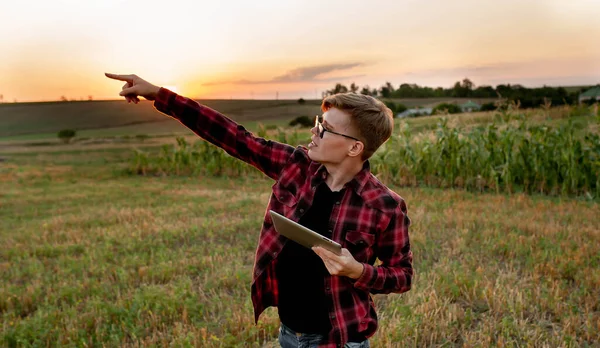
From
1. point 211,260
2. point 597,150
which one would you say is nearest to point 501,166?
point 597,150

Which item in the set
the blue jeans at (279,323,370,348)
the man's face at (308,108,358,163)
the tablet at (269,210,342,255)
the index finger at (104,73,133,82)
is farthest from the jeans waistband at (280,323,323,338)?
the index finger at (104,73,133,82)

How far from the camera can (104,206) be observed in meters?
11.8

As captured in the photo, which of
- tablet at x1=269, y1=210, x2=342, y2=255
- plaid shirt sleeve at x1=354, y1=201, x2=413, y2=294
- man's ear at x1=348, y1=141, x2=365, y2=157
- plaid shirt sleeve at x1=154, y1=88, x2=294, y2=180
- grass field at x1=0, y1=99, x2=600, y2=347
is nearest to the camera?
tablet at x1=269, y1=210, x2=342, y2=255

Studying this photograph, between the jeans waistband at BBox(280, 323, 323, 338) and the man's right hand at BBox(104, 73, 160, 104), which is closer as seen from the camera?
the jeans waistband at BBox(280, 323, 323, 338)

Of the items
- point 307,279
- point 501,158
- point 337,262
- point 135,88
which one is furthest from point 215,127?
point 501,158

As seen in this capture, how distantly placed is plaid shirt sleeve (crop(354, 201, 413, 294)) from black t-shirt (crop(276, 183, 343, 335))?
10.4 inches

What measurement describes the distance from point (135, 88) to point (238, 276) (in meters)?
3.36

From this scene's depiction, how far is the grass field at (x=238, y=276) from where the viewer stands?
4449 millimetres

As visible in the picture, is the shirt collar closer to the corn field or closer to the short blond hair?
the short blond hair

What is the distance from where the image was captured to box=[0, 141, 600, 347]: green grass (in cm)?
445

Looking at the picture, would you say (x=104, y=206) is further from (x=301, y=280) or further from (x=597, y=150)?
(x=597, y=150)

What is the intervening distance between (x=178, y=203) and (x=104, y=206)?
1.79 metres

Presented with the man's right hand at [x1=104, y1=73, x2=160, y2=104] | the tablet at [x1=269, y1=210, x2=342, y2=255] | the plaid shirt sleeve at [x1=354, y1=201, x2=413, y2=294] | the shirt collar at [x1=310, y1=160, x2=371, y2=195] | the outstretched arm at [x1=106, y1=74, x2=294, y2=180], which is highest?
the man's right hand at [x1=104, y1=73, x2=160, y2=104]

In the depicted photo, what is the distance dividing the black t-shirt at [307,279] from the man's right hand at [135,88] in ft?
3.58
